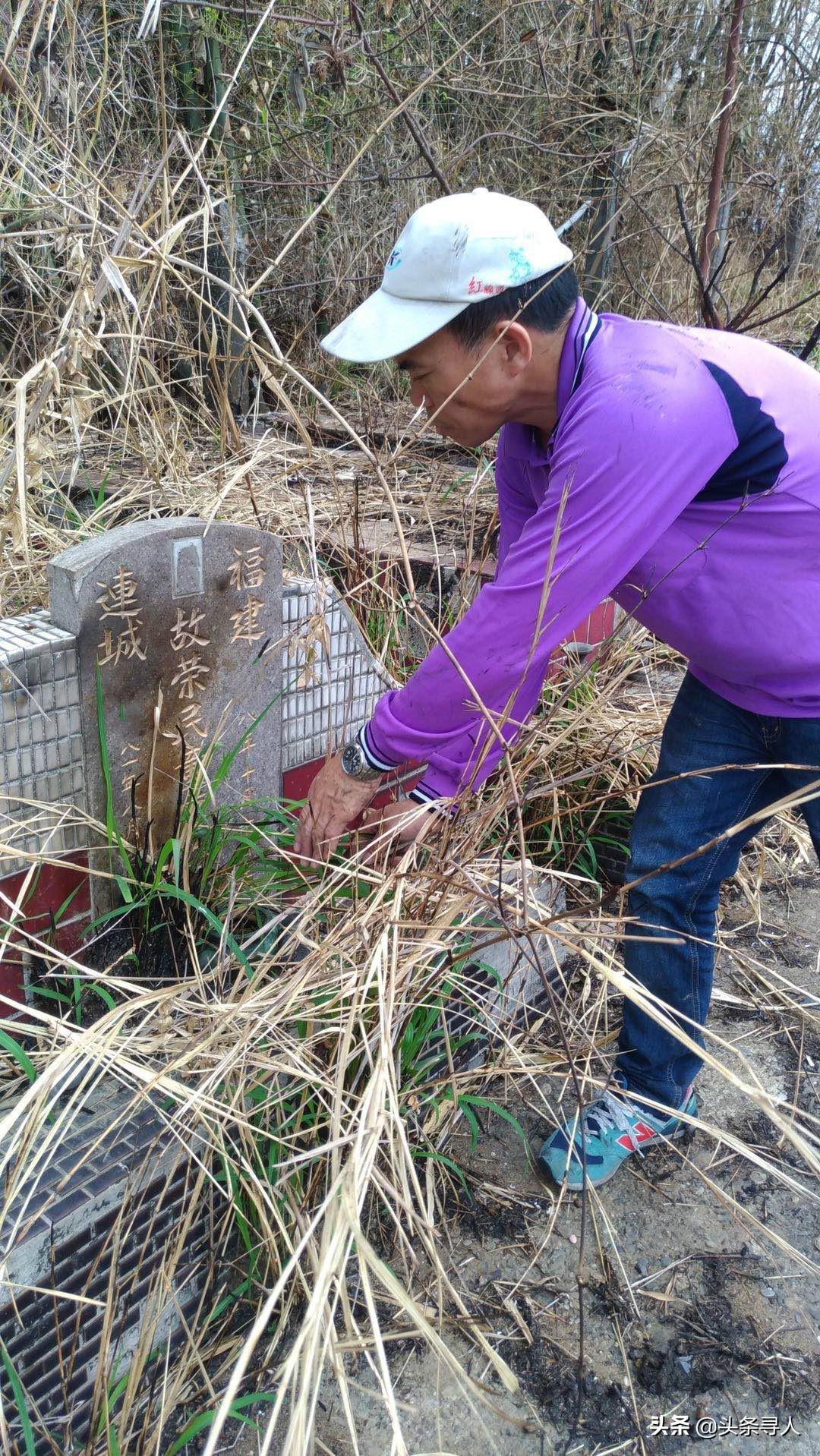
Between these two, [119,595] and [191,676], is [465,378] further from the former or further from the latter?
[191,676]

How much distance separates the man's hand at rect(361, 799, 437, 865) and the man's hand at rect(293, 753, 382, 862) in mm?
51

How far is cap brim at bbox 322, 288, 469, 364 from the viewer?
1.62 m

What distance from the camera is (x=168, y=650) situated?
2082 millimetres

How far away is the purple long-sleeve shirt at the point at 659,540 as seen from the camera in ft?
5.06

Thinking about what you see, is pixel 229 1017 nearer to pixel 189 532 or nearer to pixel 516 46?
pixel 189 532

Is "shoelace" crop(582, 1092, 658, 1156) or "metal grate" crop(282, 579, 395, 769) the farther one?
"metal grate" crop(282, 579, 395, 769)

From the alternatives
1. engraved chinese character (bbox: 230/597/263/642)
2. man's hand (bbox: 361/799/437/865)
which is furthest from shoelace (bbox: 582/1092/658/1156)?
engraved chinese character (bbox: 230/597/263/642)

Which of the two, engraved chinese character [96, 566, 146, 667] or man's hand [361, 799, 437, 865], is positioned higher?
engraved chinese character [96, 566, 146, 667]

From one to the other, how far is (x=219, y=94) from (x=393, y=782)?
3193mm

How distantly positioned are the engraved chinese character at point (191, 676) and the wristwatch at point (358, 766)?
432 millimetres

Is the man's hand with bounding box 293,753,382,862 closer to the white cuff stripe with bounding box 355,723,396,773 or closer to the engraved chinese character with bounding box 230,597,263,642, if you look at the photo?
the white cuff stripe with bounding box 355,723,396,773

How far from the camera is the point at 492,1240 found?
6.50 ft

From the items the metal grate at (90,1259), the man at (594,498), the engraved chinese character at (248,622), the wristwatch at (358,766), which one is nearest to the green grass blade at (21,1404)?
the metal grate at (90,1259)

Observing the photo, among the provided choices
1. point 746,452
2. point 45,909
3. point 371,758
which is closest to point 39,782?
point 45,909
